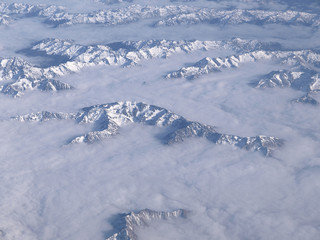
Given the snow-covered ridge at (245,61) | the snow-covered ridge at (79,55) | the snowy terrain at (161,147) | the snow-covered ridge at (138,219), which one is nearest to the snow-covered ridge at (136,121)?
the snowy terrain at (161,147)

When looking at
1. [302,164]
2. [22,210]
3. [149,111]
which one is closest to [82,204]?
[22,210]

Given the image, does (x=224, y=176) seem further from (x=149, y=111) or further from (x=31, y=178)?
(x=31, y=178)

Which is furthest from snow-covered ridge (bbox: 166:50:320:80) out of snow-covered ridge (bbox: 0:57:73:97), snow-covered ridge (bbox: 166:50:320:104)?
snow-covered ridge (bbox: 0:57:73:97)

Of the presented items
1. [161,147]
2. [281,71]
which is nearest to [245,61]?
[281,71]

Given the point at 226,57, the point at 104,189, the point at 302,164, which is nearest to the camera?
the point at 104,189

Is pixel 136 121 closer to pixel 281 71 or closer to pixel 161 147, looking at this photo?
pixel 161 147
